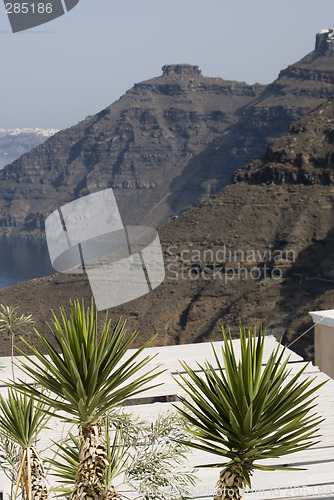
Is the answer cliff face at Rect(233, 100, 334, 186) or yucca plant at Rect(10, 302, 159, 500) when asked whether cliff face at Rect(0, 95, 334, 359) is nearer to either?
cliff face at Rect(233, 100, 334, 186)

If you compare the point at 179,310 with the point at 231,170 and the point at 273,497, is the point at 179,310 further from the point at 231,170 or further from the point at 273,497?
the point at 231,170

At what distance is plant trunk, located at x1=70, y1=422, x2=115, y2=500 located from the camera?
380 cm

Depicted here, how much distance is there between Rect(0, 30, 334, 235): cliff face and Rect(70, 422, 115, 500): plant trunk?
118 m

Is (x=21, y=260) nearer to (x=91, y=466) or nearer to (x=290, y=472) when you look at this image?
(x=290, y=472)

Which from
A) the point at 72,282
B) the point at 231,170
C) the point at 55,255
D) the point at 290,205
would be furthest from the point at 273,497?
the point at 231,170

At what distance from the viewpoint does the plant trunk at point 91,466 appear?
150 inches

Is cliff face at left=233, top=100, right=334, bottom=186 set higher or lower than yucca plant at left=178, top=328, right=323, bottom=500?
higher

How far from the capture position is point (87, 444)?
3.84 m

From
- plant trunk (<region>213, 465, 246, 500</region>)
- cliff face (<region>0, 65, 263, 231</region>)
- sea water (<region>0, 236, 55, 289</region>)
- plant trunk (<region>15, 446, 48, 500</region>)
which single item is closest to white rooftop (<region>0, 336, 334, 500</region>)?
plant trunk (<region>15, 446, 48, 500</region>)

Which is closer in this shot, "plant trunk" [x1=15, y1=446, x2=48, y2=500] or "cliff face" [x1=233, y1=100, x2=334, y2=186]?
"plant trunk" [x1=15, y1=446, x2=48, y2=500]

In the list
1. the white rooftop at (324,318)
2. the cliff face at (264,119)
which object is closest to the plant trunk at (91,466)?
the white rooftop at (324,318)

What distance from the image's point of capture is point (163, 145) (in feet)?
500

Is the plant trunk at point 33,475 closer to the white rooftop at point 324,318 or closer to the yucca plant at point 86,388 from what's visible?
the yucca plant at point 86,388

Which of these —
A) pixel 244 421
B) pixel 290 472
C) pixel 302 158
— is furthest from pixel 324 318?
pixel 302 158
